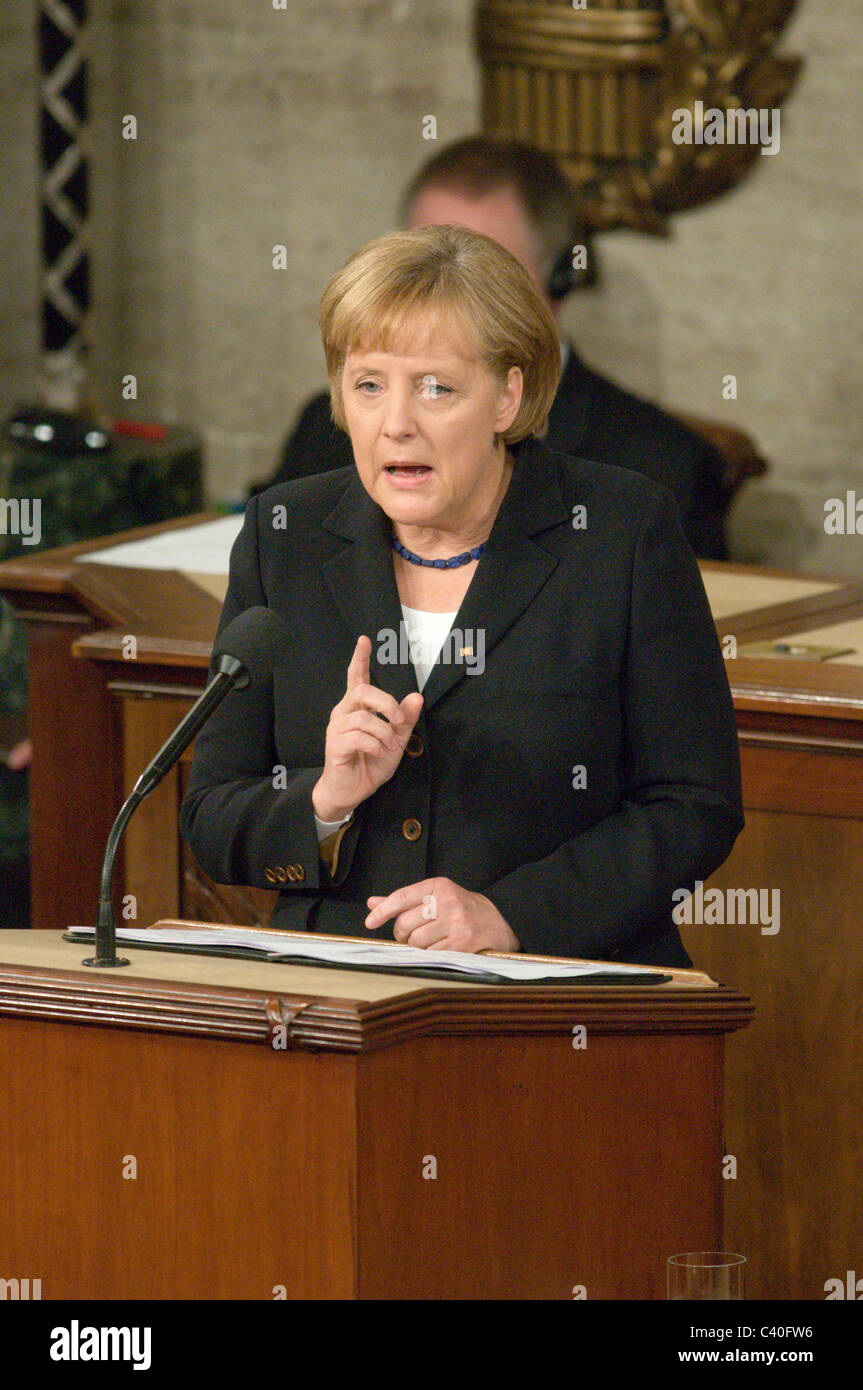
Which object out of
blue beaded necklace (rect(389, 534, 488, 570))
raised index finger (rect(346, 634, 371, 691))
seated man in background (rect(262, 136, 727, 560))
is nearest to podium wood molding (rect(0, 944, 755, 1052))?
raised index finger (rect(346, 634, 371, 691))

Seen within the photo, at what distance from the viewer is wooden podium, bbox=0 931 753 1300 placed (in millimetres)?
1886

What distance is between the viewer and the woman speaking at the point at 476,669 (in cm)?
252

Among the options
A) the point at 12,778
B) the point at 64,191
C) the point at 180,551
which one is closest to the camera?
the point at 180,551

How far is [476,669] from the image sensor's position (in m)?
2.65

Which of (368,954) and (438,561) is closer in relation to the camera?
(368,954)

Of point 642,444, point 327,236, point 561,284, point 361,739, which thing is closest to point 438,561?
point 361,739

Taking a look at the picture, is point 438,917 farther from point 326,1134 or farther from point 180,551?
point 180,551

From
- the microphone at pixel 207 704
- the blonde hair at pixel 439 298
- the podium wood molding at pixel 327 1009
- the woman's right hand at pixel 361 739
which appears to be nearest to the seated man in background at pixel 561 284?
the blonde hair at pixel 439 298

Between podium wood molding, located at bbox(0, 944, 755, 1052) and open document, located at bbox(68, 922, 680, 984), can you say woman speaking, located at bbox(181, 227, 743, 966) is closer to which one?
open document, located at bbox(68, 922, 680, 984)

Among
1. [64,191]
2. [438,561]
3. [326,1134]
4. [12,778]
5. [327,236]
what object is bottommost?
[326,1134]

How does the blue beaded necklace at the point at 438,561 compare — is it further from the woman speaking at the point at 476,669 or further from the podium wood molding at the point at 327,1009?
the podium wood molding at the point at 327,1009

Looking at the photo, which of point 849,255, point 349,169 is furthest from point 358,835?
point 349,169

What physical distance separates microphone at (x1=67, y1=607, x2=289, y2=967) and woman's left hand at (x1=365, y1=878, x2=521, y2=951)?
0.29 metres

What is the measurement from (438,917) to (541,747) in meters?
0.29
